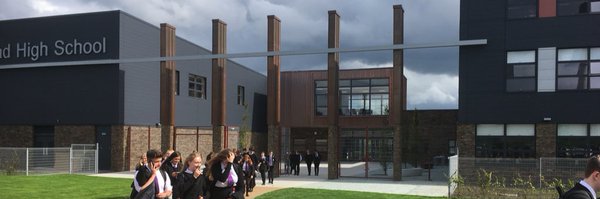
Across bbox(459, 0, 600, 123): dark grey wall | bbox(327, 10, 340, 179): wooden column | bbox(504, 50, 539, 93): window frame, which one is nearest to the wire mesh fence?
bbox(459, 0, 600, 123): dark grey wall

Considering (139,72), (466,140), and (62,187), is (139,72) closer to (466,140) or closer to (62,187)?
(62,187)

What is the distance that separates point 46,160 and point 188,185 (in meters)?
20.2

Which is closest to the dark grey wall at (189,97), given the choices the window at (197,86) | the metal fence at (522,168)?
the window at (197,86)

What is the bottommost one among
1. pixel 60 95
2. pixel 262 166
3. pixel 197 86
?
pixel 262 166

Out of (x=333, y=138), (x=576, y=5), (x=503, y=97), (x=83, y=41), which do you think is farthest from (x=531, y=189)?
(x=83, y=41)

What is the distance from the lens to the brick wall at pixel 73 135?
104 ft

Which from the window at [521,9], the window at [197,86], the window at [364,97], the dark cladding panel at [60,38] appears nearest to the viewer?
the window at [521,9]

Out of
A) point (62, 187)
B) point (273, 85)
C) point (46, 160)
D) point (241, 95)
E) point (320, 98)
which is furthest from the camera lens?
point (320, 98)

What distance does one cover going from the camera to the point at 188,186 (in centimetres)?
852

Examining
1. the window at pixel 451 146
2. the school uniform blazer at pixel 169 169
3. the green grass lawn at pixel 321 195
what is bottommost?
the green grass lawn at pixel 321 195

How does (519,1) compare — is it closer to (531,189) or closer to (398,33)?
(398,33)

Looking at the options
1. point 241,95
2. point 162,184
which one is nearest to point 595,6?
point 162,184

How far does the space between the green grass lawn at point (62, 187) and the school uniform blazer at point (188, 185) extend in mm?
9545

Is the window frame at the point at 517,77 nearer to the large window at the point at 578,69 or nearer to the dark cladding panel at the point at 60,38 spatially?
the large window at the point at 578,69
